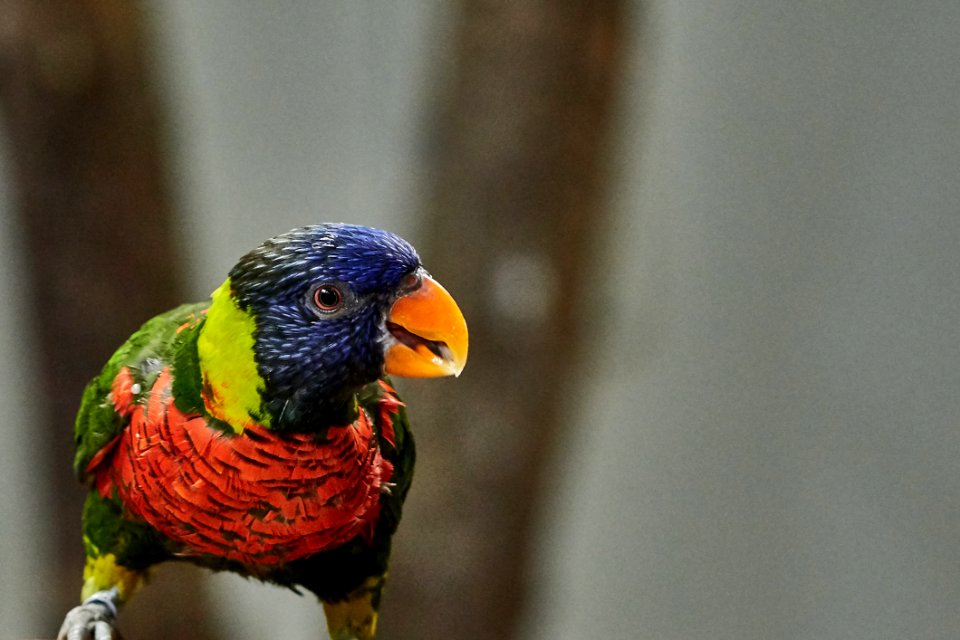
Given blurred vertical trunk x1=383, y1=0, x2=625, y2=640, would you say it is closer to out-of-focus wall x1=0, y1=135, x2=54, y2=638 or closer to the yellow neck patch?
out-of-focus wall x1=0, y1=135, x2=54, y2=638

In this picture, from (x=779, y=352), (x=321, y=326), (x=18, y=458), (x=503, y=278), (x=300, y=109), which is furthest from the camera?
(x=779, y=352)

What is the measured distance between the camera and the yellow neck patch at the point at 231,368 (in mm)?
1094

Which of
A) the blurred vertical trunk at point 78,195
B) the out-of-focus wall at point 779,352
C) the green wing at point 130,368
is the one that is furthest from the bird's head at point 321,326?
the out-of-focus wall at point 779,352

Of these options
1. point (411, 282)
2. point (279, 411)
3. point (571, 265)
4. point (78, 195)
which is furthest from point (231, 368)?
point (571, 265)

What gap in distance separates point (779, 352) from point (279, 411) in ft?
7.64

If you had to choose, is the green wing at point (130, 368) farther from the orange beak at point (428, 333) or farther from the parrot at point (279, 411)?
the orange beak at point (428, 333)

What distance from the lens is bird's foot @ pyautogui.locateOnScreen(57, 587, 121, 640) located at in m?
1.45

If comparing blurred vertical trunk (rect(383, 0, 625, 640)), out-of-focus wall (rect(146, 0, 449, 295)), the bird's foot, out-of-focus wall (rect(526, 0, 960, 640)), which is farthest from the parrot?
out-of-focus wall (rect(146, 0, 449, 295))

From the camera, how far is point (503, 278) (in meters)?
2.21

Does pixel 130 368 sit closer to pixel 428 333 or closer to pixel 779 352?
pixel 428 333

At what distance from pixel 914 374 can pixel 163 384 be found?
7.87ft

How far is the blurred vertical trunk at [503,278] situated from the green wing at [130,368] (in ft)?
3.10

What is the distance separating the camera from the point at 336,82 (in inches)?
116

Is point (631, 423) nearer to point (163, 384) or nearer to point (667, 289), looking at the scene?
point (667, 289)
